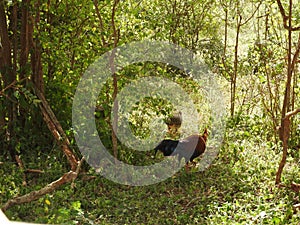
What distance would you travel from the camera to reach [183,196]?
3338 mm

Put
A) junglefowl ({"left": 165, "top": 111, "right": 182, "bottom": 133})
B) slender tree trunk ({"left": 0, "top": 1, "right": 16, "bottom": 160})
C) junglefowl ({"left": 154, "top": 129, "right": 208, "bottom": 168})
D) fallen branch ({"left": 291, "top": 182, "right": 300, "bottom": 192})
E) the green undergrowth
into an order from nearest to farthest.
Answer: the green undergrowth < fallen branch ({"left": 291, "top": 182, "right": 300, "bottom": 192}) < junglefowl ({"left": 154, "top": 129, "right": 208, "bottom": 168}) < slender tree trunk ({"left": 0, "top": 1, "right": 16, "bottom": 160}) < junglefowl ({"left": 165, "top": 111, "right": 182, "bottom": 133})

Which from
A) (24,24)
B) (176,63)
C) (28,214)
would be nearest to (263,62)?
(176,63)

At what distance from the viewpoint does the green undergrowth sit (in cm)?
291

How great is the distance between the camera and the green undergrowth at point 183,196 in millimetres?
2912

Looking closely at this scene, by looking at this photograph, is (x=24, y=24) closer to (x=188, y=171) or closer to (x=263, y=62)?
(x=188, y=171)

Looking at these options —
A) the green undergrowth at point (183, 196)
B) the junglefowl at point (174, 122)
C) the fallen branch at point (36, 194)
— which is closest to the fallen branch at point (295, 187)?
the green undergrowth at point (183, 196)

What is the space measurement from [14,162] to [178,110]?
1366mm

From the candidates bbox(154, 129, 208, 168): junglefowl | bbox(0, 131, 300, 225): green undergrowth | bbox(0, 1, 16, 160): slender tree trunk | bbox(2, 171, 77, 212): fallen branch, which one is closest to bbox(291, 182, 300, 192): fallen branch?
bbox(0, 131, 300, 225): green undergrowth

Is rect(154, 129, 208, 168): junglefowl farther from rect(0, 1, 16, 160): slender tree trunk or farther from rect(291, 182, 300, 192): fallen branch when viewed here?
rect(0, 1, 16, 160): slender tree trunk

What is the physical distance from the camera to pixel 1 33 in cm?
395

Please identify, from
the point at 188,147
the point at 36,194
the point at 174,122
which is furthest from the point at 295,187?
the point at 36,194

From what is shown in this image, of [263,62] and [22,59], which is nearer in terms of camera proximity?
[22,59]

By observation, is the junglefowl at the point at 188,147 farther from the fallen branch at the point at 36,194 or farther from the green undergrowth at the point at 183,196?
the fallen branch at the point at 36,194

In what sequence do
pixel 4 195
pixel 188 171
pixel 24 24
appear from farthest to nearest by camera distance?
1. pixel 24 24
2. pixel 188 171
3. pixel 4 195
